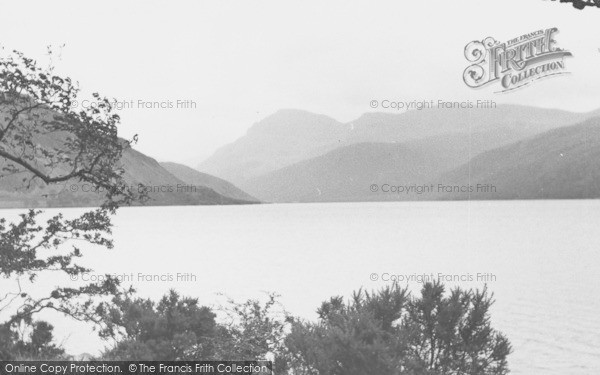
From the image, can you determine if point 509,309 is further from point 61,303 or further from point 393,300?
point 61,303

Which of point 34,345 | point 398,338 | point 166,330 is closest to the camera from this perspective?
point 398,338

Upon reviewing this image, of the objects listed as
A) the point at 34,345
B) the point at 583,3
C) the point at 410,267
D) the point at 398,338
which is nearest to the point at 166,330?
the point at 34,345

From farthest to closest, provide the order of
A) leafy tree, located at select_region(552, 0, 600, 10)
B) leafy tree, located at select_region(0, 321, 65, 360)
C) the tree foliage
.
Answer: leafy tree, located at select_region(0, 321, 65, 360) → the tree foliage → leafy tree, located at select_region(552, 0, 600, 10)

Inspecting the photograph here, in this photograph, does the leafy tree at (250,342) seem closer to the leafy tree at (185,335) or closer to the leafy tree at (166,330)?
the leafy tree at (185,335)

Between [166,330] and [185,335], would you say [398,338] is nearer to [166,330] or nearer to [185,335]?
[185,335]

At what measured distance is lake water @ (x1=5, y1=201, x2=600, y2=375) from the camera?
141ft

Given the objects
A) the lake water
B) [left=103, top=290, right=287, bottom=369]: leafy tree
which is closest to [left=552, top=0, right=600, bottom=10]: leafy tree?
[left=103, top=290, right=287, bottom=369]: leafy tree

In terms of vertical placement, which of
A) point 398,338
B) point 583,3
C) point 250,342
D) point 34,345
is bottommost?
point 34,345

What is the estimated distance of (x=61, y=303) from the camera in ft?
→ 59.1

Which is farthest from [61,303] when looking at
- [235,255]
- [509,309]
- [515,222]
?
[515,222]

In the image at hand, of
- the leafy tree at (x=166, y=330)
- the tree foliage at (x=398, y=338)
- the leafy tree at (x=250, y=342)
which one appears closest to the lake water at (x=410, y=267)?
the leafy tree at (x=166, y=330)

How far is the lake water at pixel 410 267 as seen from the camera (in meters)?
43.1

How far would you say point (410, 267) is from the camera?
9125cm

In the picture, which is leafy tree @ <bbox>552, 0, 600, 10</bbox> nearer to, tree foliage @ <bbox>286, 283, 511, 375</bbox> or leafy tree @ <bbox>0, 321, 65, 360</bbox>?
tree foliage @ <bbox>286, 283, 511, 375</bbox>
